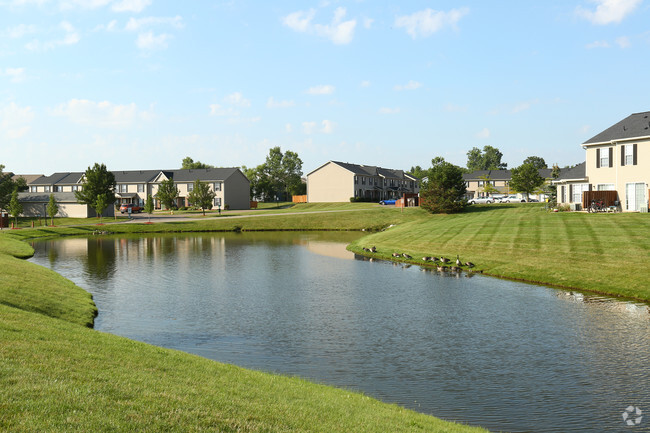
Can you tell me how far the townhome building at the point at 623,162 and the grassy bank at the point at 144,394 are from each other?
152ft

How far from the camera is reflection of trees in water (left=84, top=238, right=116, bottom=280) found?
37.5m

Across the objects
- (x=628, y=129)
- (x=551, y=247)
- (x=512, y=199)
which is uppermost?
(x=628, y=129)

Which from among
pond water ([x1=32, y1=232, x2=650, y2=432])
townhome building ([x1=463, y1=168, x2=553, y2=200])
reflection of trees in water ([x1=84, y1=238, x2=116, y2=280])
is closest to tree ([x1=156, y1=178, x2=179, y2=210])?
reflection of trees in water ([x1=84, y1=238, x2=116, y2=280])

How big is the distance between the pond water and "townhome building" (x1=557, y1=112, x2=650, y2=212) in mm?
25989

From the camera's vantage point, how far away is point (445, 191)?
76375 mm

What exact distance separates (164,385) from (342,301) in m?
16.4

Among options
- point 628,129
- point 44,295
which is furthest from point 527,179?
point 44,295

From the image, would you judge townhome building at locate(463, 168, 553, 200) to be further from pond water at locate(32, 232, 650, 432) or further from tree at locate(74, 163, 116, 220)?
pond water at locate(32, 232, 650, 432)

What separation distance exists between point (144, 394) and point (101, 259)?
130ft

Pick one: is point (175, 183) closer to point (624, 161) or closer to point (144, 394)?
point (624, 161)

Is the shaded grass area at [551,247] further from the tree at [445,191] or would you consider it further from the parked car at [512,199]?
the parked car at [512,199]

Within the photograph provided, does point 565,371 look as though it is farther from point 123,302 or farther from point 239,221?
point 239,221

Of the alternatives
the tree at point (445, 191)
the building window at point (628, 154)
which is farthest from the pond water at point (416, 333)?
the tree at point (445, 191)

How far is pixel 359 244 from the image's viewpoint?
5406cm
